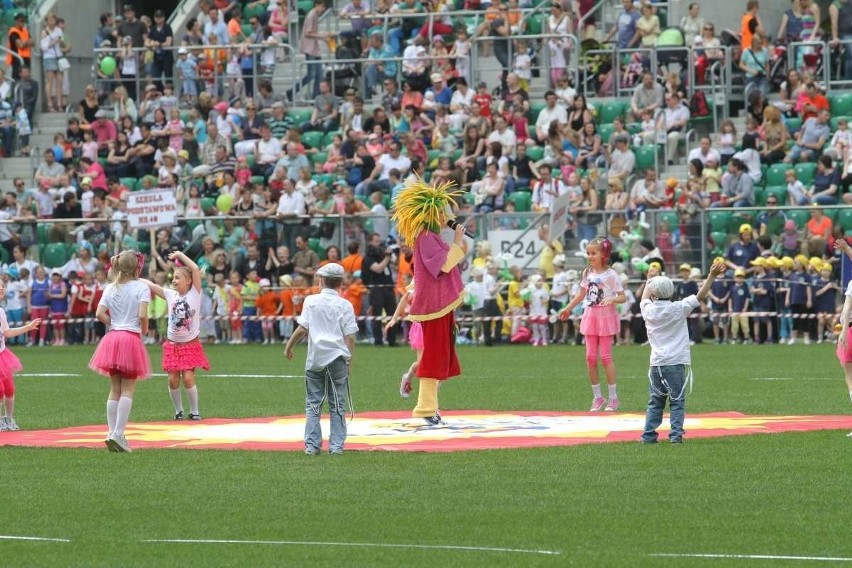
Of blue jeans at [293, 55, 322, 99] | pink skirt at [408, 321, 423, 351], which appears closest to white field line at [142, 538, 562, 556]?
pink skirt at [408, 321, 423, 351]

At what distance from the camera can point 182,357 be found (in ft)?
56.6

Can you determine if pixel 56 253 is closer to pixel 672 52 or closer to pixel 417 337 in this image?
pixel 672 52

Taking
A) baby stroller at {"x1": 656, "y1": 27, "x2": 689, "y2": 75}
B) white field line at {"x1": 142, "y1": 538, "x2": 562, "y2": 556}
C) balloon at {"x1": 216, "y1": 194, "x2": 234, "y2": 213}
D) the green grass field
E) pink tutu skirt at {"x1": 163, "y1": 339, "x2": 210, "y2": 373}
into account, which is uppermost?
baby stroller at {"x1": 656, "y1": 27, "x2": 689, "y2": 75}

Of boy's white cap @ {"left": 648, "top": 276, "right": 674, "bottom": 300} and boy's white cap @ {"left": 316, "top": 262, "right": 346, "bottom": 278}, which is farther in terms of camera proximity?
boy's white cap @ {"left": 648, "top": 276, "right": 674, "bottom": 300}

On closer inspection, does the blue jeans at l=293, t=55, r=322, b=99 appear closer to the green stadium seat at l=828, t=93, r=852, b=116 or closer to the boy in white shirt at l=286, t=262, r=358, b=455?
the green stadium seat at l=828, t=93, r=852, b=116

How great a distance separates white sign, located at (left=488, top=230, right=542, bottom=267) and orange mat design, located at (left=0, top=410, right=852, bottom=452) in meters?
14.4

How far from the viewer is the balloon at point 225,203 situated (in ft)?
113

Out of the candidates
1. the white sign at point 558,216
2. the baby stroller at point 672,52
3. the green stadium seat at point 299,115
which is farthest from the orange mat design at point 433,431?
the green stadium seat at point 299,115

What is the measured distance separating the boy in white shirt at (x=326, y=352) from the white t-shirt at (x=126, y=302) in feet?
4.79

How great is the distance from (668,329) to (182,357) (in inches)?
226

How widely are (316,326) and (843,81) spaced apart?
855 inches

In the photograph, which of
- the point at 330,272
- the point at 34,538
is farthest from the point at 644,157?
the point at 34,538

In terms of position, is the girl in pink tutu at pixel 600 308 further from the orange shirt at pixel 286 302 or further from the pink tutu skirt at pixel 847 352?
the orange shirt at pixel 286 302

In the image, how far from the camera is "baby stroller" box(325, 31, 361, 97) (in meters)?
37.0
